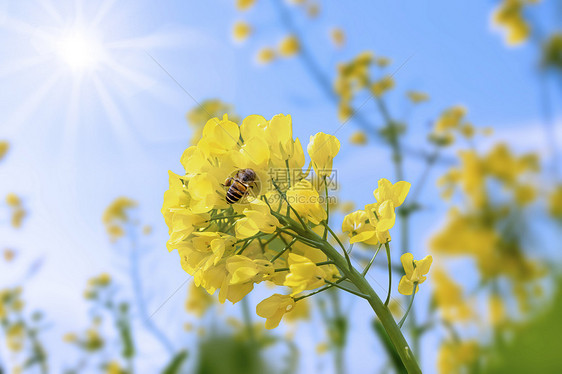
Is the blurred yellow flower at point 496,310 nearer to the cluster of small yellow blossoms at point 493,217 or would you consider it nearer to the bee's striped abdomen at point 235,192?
the cluster of small yellow blossoms at point 493,217

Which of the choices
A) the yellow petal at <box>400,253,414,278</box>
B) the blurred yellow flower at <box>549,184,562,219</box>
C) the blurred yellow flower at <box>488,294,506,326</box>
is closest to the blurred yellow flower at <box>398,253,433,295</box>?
the yellow petal at <box>400,253,414,278</box>

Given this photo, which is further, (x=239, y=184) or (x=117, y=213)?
(x=117, y=213)

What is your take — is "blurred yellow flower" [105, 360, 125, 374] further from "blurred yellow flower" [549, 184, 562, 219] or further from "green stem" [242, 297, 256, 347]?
"blurred yellow flower" [549, 184, 562, 219]

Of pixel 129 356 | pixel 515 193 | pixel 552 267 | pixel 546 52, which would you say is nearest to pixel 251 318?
pixel 129 356

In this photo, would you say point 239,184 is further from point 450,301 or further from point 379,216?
point 450,301

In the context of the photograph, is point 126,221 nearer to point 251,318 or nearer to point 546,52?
point 251,318

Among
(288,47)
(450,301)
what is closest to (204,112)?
(288,47)
